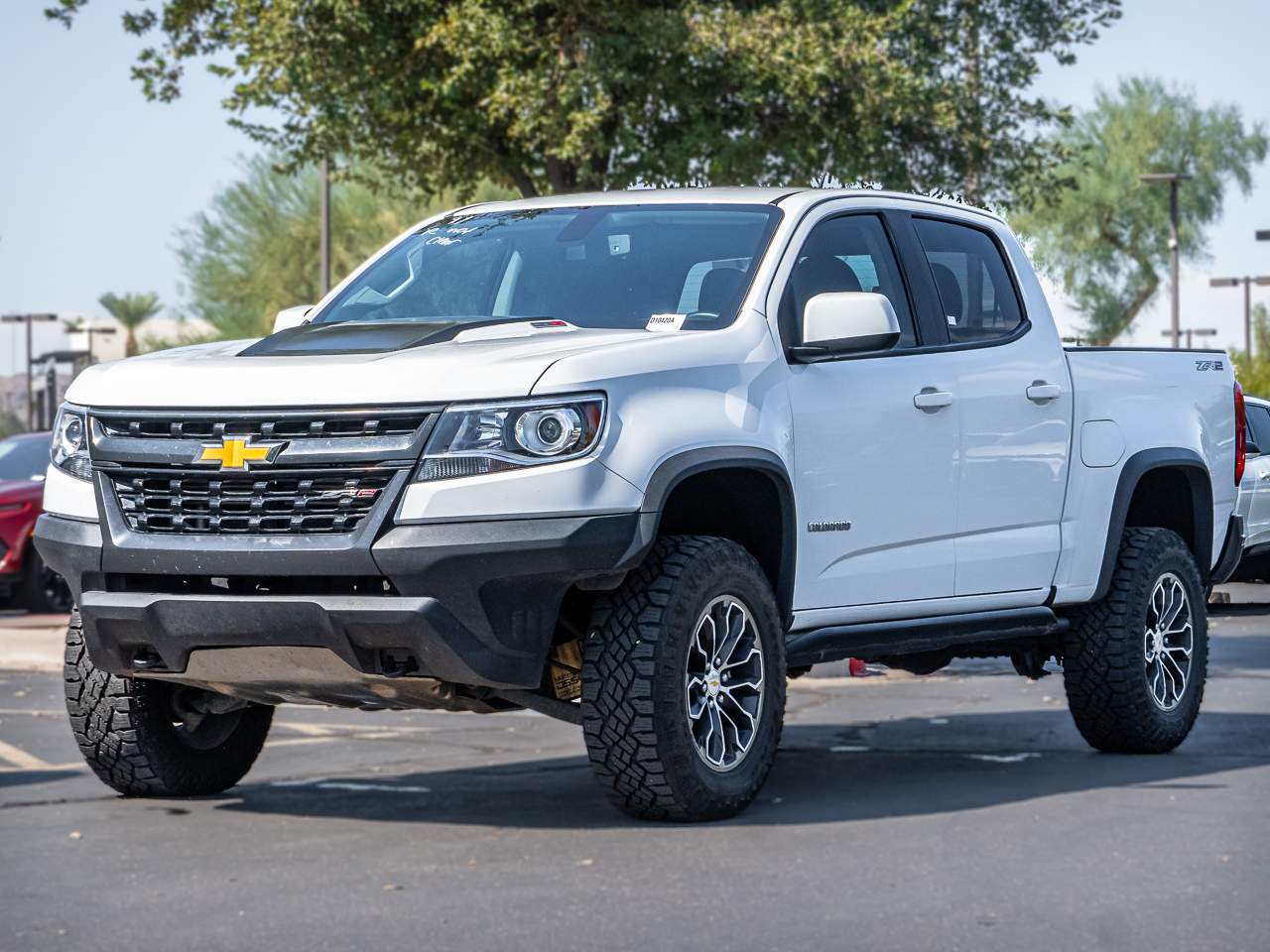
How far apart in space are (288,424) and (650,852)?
161 centimetres

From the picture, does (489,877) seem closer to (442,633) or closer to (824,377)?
(442,633)

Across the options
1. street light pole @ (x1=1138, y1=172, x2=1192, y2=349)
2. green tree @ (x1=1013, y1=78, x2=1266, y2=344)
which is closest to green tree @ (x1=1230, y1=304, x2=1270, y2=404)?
street light pole @ (x1=1138, y1=172, x2=1192, y2=349)

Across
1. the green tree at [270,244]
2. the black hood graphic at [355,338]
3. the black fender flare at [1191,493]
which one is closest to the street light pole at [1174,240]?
the green tree at [270,244]

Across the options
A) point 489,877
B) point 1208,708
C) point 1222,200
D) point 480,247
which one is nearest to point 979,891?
point 489,877

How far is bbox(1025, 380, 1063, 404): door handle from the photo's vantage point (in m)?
8.62

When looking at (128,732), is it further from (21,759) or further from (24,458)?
(24,458)

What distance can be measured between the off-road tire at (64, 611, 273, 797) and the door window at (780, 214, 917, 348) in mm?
2490

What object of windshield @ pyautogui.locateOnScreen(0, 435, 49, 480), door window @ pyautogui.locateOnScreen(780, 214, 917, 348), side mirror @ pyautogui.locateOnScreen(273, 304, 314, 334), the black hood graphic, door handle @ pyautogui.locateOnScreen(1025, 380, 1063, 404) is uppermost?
door window @ pyautogui.locateOnScreen(780, 214, 917, 348)

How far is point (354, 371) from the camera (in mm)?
6668

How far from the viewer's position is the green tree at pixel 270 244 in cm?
5322

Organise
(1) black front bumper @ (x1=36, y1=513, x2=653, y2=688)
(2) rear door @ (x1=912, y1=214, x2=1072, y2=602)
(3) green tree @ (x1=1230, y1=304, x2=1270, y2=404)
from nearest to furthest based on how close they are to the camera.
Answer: (1) black front bumper @ (x1=36, y1=513, x2=653, y2=688) < (2) rear door @ (x1=912, y1=214, x2=1072, y2=602) < (3) green tree @ (x1=1230, y1=304, x2=1270, y2=404)

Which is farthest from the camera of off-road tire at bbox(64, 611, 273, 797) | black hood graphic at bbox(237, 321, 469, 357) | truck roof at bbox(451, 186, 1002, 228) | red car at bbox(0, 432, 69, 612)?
red car at bbox(0, 432, 69, 612)

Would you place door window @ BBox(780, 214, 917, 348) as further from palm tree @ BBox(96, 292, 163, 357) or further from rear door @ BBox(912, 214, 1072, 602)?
palm tree @ BBox(96, 292, 163, 357)

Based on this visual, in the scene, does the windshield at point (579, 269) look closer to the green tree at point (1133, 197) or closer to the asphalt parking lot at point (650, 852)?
the asphalt parking lot at point (650, 852)
